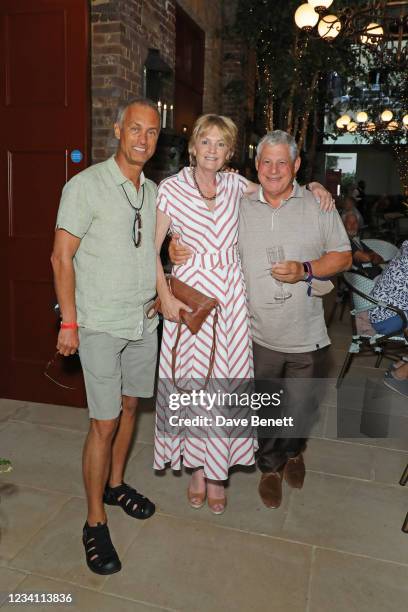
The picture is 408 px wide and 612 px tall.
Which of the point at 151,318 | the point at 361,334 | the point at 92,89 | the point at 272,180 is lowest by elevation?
the point at 361,334

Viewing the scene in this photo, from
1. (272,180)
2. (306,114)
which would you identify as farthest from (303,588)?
(306,114)

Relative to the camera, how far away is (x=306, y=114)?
28.4 ft

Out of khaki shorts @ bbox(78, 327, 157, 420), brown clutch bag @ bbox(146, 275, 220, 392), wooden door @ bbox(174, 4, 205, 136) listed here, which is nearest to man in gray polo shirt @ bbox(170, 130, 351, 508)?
brown clutch bag @ bbox(146, 275, 220, 392)

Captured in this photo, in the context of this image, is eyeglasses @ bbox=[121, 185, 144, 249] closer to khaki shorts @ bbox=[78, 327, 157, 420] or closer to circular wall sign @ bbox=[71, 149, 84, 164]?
khaki shorts @ bbox=[78, 327, 157, 420]

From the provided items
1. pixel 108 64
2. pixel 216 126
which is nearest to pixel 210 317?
pixel 216 126

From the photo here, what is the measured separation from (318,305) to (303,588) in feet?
3.95

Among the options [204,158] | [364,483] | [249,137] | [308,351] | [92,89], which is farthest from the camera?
[249,137]

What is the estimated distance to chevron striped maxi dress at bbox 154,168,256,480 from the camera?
2.40 metres

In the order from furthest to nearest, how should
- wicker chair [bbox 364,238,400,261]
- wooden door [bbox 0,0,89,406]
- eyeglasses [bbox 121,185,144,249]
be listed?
wicker chair [bbox 364,238,400,261], wooden door [bbox 0,0,89,406], eyeglasses [bbox 121,185,144,249]

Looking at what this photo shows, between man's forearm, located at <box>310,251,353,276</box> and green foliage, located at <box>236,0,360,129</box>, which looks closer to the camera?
man's forearm, located at <box>310,251,353,276</box>

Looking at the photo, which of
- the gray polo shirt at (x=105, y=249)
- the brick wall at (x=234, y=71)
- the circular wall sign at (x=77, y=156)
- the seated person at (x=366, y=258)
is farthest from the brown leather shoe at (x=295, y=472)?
the brick wall at (x=234, y=71)

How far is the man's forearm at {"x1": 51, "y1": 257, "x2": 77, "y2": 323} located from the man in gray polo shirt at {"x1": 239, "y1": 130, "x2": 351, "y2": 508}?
2.65ft

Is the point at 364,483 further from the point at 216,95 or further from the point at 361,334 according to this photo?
the point at 216,95

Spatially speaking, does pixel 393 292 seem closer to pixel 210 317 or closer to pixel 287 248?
pixel 287 248
